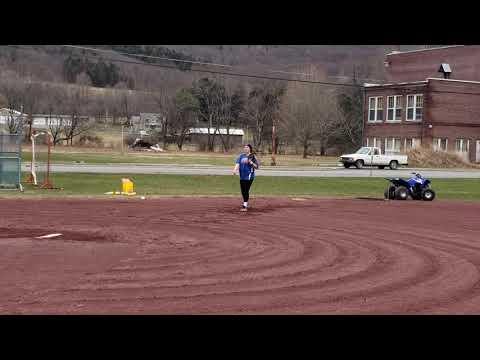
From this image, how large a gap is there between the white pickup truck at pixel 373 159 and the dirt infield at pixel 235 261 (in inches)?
1193

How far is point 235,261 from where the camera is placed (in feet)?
36.9

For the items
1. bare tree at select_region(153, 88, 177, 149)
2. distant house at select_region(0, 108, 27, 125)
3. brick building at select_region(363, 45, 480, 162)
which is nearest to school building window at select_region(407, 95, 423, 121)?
brick building at select_region(363, 45, 480, 162)

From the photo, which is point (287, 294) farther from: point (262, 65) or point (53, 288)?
point (262, 65)

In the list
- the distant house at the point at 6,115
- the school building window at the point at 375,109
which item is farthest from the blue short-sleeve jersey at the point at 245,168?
the distant house at the point at 6,115

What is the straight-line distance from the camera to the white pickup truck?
164 feet

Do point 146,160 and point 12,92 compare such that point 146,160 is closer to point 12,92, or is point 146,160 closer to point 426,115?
point 426,115

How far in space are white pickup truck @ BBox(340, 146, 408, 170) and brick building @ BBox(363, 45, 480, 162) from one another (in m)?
7.62

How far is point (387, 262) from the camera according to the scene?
11.4m

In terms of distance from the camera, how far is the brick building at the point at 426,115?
58.8 meters

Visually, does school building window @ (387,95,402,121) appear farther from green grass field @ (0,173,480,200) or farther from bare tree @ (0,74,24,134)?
bare tree @ (0,74,24,134)

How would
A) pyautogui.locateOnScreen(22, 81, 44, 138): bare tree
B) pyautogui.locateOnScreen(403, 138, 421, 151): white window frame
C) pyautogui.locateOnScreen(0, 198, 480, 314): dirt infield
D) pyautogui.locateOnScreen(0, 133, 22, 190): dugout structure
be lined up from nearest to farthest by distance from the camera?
pyautogui.locateOnScreen(0, 198, 480, 314): dirt infield → pyautogui.locateOnScreen(0, 133, 22, 190): dugout structure → pyautogui.locateOnScreen(403, 138, 421, 151): white window frame → pyautogui.locateOnScreen(22, 81, 44, 138): bare tree

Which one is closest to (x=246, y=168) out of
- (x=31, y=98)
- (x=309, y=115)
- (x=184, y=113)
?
(x=309, y=115)

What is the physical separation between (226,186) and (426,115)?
34976mm

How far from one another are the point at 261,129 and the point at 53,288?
81.6 metres
